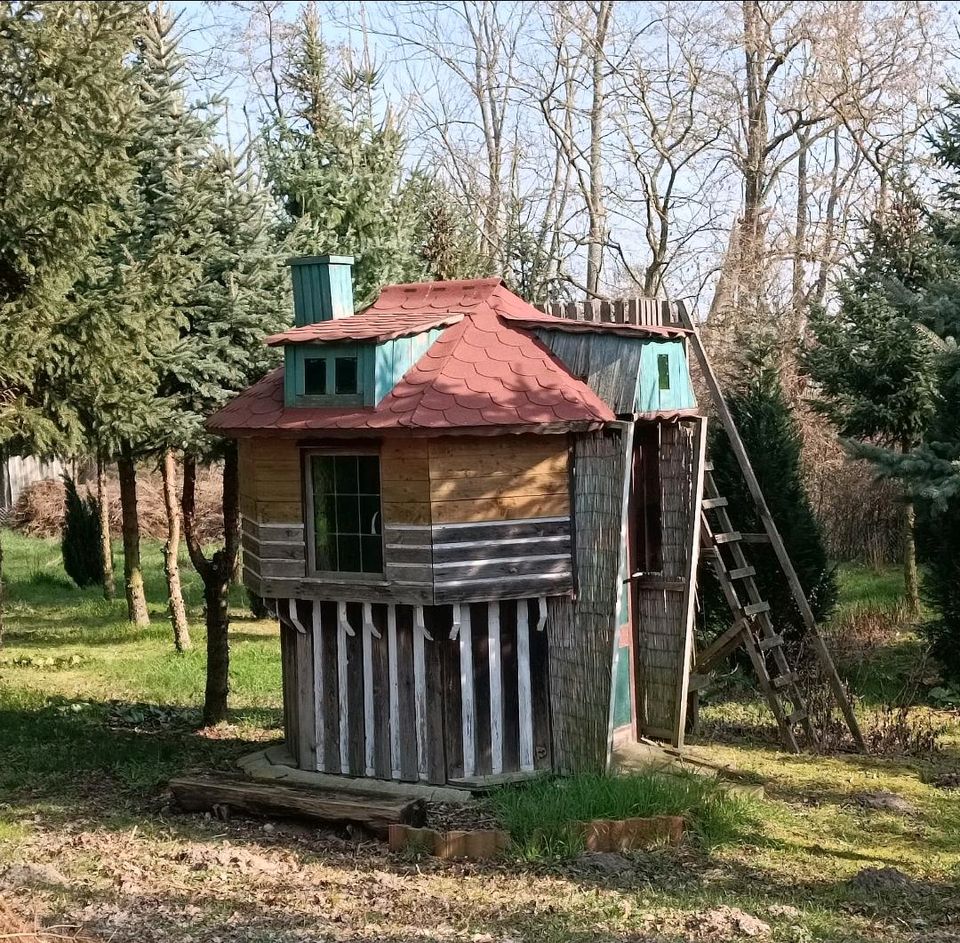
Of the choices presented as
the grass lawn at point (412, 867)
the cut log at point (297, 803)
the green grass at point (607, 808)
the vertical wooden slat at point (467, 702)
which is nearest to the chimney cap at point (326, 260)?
the vertical wooden slat at point (467, 702)

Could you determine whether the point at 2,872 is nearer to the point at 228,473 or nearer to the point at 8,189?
the point at 8,189

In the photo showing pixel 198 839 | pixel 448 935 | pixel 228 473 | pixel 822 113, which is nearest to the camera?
pixel 448 935

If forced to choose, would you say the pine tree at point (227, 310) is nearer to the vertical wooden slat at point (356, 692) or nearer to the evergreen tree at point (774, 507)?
the vertical wooden slat at point (356, 692)

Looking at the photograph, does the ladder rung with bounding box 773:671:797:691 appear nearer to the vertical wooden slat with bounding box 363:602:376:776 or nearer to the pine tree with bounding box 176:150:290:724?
the vertical wooden slat with bounding box 363:602:376:776

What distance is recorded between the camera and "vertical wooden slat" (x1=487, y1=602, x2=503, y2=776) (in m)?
9.31

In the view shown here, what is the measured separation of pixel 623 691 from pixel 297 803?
10.8ft

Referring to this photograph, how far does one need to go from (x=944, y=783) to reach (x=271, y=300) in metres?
10.3

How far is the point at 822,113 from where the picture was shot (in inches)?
988

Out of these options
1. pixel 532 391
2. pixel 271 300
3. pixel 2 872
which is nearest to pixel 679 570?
pixel 532 391

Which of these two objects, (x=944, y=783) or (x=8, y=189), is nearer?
(x=944, y=783)

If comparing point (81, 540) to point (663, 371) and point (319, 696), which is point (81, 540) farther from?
point (663, 371)

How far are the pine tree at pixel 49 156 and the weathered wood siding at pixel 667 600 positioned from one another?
7.23 m

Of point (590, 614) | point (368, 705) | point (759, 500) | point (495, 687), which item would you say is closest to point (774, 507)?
point (759, 500)

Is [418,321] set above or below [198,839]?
above
